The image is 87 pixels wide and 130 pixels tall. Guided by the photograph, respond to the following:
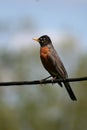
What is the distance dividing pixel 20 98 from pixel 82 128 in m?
4.50

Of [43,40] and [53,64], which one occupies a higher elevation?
[43,40]

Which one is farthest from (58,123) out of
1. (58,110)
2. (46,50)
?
(46,50)

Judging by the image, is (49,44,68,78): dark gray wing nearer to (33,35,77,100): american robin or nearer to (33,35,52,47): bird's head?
(33,35,77,100): american robin

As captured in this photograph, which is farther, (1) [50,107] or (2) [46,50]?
(1) [50,107]

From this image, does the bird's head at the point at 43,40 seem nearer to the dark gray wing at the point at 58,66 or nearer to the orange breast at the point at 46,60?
the orange breast at the point at 46,60

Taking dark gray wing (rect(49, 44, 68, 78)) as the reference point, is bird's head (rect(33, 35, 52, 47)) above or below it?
above

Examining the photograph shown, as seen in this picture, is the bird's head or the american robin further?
the bird's head

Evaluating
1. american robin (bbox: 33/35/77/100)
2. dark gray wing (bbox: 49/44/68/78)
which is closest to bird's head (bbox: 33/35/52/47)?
american robin (bbox: 33/35/77/100)

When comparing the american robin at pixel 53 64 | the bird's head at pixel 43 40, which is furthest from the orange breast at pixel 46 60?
the bird's head at pixel 43 40

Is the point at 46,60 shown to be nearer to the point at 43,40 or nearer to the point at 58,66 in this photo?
the point at 58,66

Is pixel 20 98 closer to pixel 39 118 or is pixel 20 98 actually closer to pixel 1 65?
pixel 39 118

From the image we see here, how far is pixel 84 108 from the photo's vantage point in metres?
46.6

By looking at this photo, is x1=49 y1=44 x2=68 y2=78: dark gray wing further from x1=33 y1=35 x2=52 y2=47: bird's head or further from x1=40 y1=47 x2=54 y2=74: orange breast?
x1=33 y1=35 x2=52 y2=47: bird's head

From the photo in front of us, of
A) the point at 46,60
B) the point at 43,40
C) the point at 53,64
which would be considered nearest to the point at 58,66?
the point at 53,64
